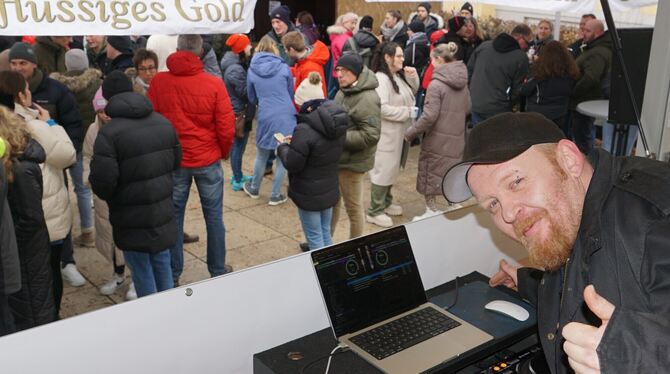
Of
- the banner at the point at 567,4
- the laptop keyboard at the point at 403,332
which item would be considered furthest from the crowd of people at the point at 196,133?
the laptop keyboard at the point at 403,332

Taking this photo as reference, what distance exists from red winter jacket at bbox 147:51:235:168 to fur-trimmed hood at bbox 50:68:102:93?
117cm

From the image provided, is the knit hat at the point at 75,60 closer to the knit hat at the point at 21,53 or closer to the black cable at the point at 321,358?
the knit hat at the point at 21,53

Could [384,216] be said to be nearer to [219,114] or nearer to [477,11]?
[219,114]

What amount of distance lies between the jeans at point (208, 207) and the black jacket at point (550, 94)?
403cm

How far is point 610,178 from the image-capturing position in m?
1.70

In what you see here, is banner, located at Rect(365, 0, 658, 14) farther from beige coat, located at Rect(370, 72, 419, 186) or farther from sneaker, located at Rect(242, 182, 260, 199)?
sneaker, located at Rect(242, 182, 260, 199)

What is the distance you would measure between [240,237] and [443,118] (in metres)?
2.11

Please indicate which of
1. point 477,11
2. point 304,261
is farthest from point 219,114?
point 477,11

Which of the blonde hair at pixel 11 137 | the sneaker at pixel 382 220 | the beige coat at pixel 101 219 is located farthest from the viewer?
the sneaker at pixel 382 220

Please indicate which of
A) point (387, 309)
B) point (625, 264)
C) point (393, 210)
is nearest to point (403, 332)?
point (387, 309)

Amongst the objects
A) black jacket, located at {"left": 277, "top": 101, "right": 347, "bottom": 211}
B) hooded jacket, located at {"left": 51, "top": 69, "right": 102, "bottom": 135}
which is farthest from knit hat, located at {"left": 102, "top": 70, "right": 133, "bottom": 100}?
hooded jacket, located at {"left": 51, "top": 69, "right": 102, "bottom": 135}

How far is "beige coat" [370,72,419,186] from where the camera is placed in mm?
5914

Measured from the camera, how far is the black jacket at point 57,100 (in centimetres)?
500

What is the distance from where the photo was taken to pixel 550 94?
735 centimetres
